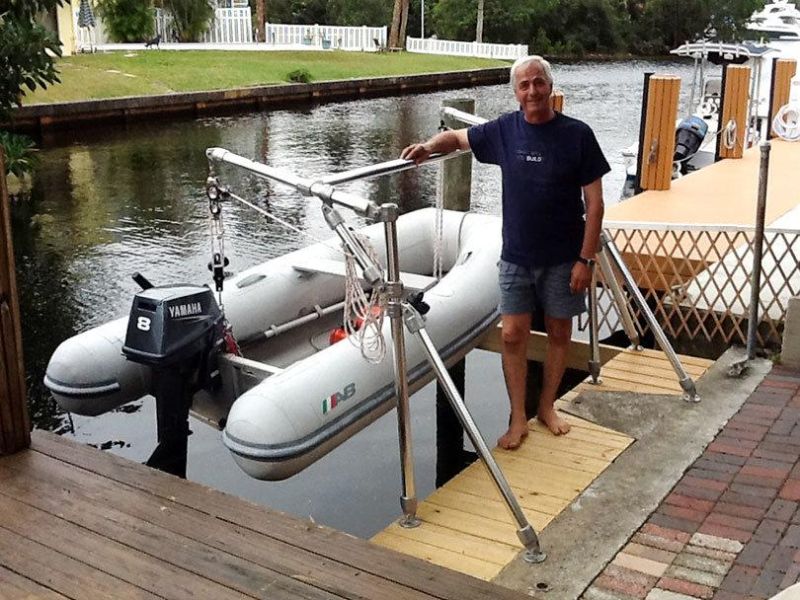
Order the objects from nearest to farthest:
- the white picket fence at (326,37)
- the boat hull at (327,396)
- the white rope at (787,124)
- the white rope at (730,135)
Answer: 1. the boat hull at (327,396)
2. the white rope at (730,135)
3. the white rope at (787,124)
4. the white picket fence at (326,37)

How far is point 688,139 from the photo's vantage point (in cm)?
1210

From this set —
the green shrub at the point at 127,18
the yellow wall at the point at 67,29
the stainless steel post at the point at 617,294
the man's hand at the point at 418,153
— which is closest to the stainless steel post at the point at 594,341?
the stainless steel post at the point at 617,294

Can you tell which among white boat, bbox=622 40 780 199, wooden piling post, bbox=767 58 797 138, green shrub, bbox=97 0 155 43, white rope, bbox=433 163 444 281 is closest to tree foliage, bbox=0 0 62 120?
white rope, bbox=433 163 444 281

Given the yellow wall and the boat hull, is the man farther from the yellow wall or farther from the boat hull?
the yellow wall

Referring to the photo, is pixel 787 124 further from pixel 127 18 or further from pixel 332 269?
pixel 127 18

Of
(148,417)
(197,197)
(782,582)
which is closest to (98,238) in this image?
(197,197)

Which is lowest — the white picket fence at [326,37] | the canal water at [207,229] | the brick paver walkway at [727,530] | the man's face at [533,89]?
the canal water at [207,229]

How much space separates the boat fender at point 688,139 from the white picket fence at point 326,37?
2627 centimetres

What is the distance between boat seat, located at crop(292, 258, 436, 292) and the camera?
16.6 feet

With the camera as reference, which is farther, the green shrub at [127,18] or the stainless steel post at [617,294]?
the green shrub at [127,18]

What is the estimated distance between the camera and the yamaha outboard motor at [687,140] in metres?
12.0

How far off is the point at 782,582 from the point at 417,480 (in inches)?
106

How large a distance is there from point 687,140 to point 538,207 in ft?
30.2

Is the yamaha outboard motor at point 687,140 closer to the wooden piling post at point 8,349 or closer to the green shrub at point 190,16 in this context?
the wooden piling post at point 8,349
